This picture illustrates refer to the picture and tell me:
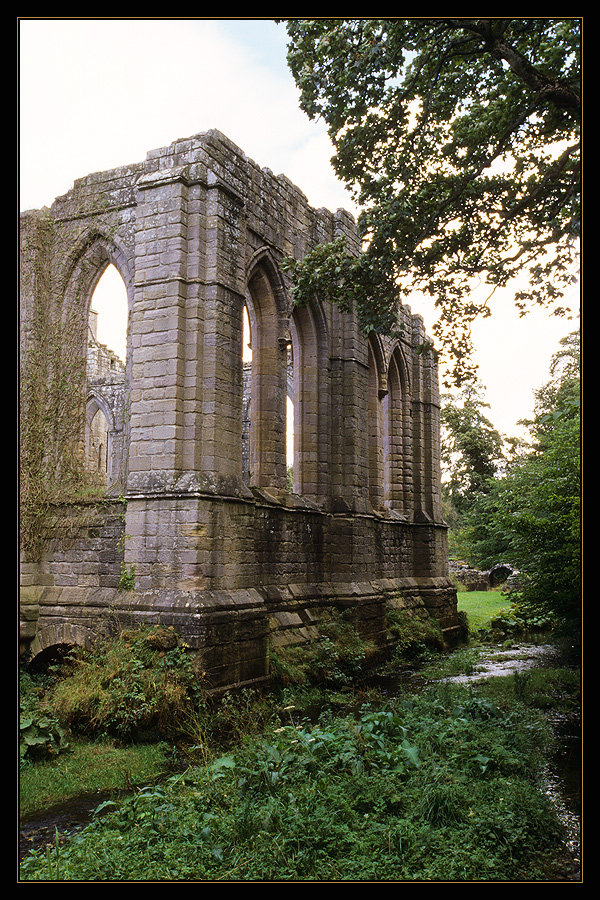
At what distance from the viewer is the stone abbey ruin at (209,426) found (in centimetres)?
990

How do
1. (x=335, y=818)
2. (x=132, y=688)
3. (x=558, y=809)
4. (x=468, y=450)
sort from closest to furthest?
1. (x=335, y=818)
2. (x=558, y=809)
3. (x=132, y=688)
4. (x=468, y=450)

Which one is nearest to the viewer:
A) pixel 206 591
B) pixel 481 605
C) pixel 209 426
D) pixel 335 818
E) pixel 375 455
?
pixel 335 818

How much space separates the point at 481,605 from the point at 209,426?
20.3 meters

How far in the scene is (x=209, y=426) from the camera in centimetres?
1025

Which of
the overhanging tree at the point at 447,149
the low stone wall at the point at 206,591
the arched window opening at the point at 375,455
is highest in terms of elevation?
the overhanging tree at the point at 447,149

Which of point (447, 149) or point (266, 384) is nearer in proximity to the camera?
point (447, 149)

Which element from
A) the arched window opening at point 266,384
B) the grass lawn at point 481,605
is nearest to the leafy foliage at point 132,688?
the arched window opening at point 266,384

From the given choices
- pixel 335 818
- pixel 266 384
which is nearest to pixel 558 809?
pixel 335 818

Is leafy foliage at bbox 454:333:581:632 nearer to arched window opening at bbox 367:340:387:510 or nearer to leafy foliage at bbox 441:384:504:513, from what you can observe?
arched window opening at bbox 367:340:387:510

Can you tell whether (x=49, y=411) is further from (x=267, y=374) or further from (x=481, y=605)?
(x=481, y=605)

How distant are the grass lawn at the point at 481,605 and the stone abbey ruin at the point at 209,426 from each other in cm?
900

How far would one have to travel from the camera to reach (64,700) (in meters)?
8.52

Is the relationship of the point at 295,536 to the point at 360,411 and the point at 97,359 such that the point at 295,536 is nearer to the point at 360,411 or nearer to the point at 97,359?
the point at 360,411

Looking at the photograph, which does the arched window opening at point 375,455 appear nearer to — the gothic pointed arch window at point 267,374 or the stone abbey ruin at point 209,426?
the stone abbey ruin at point 209,426
